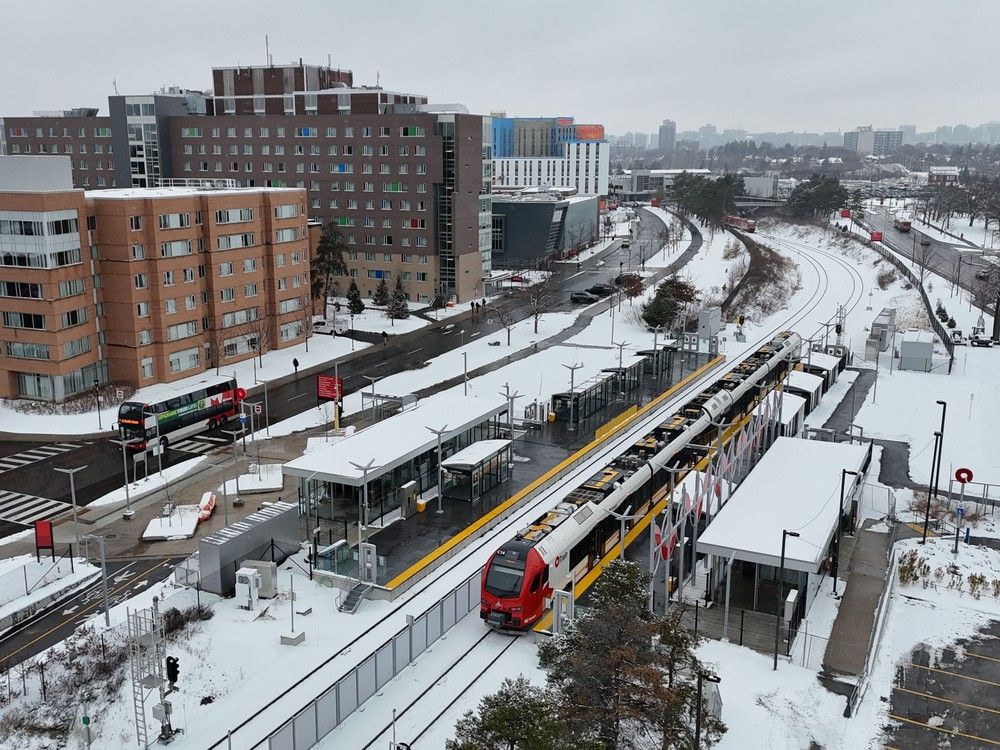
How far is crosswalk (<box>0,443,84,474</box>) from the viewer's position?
4166 cm

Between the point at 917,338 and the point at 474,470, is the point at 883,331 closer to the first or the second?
the point at 917,338

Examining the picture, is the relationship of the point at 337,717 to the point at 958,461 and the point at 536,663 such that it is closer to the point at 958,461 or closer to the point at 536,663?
the point at 536,663

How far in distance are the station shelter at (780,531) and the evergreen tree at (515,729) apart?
968 centimetres

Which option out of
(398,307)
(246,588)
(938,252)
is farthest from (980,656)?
(938,252)

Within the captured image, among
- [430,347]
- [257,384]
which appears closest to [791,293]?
[430,347]

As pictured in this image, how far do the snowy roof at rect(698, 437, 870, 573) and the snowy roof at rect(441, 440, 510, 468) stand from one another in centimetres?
959

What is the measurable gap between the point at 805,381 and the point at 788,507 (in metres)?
22.0

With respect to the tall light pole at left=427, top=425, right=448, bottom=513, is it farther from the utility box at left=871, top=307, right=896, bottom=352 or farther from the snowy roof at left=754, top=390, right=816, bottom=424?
the utility box at left=871, top=307, right=896, bottom=352

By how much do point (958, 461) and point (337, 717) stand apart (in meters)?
32.3

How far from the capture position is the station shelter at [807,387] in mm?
49375

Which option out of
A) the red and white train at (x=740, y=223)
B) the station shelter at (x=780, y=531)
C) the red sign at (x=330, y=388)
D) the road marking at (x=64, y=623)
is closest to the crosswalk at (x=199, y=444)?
the red sign at (x=330, y=388)

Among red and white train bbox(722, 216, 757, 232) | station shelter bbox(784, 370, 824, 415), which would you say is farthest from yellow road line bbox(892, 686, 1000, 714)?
red and white train bbox(722, 216, 757, 232)

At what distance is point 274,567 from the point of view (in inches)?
1103

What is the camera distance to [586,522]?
94.1ft
